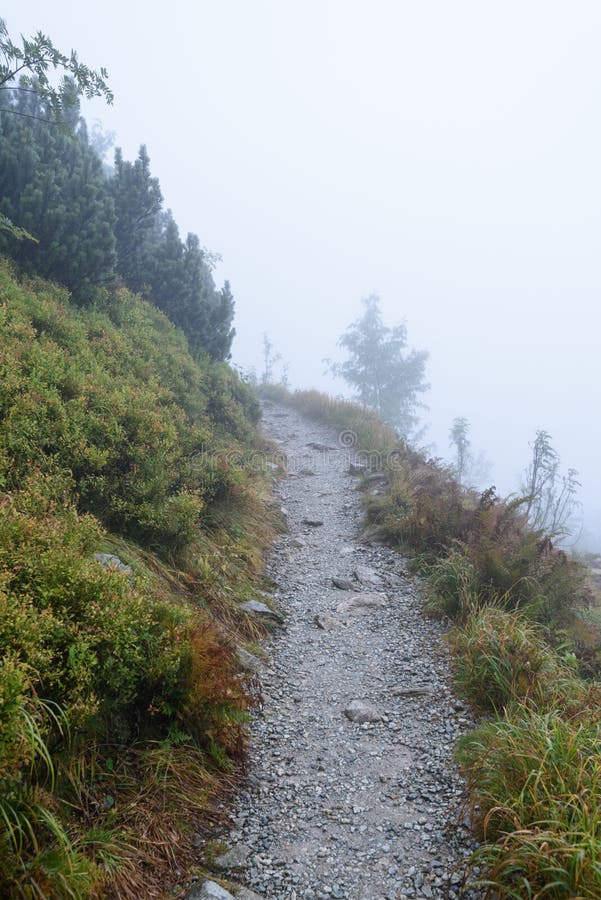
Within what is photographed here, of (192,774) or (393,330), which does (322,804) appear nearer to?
(192,774)

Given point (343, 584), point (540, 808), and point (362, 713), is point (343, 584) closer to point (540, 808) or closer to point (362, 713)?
point (362, 713)

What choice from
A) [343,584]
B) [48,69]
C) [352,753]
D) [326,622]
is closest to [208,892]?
[352,753]

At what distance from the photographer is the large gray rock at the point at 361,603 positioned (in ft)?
23.4

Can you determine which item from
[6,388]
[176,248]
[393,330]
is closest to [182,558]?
[6,388]

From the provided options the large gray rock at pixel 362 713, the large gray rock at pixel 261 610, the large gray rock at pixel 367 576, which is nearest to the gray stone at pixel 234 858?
the large gray rock at pixel 362 713

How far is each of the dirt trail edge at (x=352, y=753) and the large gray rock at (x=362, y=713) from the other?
0.5 inches

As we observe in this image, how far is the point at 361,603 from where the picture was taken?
7332 millimetres

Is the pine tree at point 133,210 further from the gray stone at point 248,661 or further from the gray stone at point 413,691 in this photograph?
the gray stone at point 413,691

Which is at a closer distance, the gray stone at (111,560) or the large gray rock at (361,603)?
the gray stone at (111,560)

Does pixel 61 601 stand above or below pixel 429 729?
above

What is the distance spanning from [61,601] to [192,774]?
1641 mm

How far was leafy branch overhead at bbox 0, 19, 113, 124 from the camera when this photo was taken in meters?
7.24

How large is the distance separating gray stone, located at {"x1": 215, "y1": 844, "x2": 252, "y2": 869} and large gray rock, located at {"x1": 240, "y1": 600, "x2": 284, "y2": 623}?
10.2 feet

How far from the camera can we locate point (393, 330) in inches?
1481
